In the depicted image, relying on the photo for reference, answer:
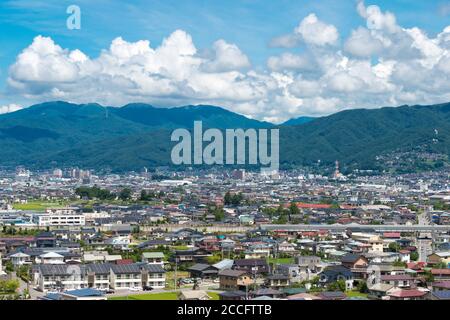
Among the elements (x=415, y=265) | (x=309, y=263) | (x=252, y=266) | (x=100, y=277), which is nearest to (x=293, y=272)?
(x=252, y=266)

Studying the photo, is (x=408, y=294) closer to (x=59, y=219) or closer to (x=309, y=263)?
(x=309, y=263)

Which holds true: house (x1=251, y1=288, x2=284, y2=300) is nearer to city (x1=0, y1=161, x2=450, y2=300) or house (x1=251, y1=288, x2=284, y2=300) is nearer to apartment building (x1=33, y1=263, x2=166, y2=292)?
city (x1=0, y1=161, x2=450, y2=300)

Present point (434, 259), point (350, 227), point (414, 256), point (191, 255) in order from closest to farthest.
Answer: point (434, 259), point (191, 255), point (414, 256), point (350, 227)

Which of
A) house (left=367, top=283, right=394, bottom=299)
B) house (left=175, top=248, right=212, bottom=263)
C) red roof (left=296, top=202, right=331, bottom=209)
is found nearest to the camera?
house (left=367, top=283, right=394, bottom=299)

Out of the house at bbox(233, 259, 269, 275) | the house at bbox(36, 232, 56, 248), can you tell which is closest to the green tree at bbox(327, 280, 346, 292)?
the house at bbox(233, 259, 269, 275)

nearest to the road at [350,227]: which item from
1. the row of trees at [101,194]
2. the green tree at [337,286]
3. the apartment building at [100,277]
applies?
the green tree at [337,286]
